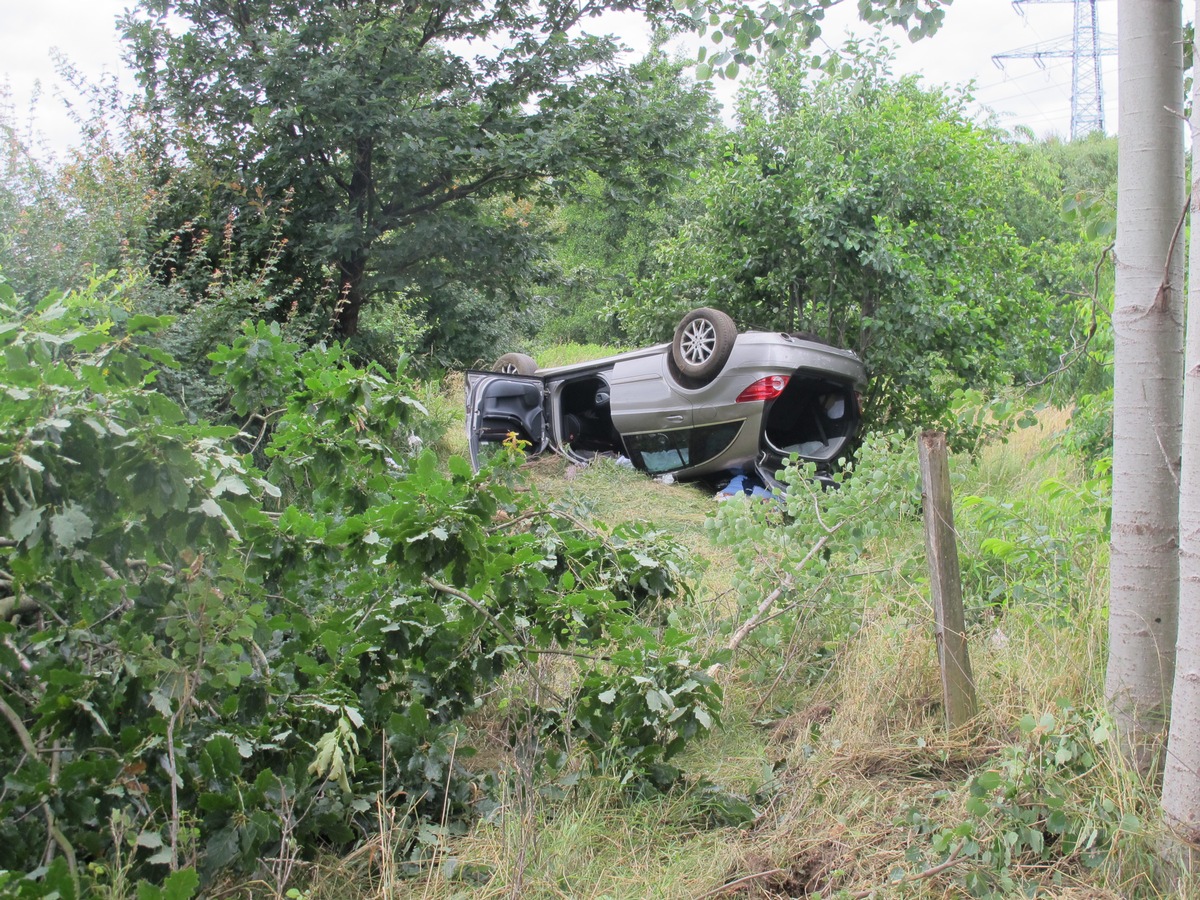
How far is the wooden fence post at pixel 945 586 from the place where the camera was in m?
3.61

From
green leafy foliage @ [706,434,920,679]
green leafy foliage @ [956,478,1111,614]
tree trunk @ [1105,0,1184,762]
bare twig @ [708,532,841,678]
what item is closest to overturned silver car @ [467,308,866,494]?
green leafy foliage @ [706,434,920,679]

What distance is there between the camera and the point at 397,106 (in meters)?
10.7

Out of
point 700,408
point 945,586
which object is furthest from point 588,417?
point 945,586

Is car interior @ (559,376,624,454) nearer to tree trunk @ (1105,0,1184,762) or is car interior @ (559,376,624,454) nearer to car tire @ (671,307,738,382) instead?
car tire @ (671,307,738,382)

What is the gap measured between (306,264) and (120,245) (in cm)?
298

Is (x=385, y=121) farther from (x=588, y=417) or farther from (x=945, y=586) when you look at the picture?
(x=945, y=586)

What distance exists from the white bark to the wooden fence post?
110cm

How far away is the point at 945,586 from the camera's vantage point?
3740 millimetres

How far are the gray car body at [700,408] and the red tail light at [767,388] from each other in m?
0.04

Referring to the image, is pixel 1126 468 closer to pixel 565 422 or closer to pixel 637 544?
pixel 637 544

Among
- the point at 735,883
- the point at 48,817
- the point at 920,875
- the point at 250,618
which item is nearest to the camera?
the point at 48,817

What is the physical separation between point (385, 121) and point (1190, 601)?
Result: 9751mm

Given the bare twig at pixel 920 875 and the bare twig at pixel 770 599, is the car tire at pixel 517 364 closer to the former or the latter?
the bare twig at pixel 770 599

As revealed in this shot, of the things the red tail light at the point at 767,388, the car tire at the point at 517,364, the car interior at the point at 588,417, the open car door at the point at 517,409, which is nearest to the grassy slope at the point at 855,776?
the red tail light at the point at 767,388
